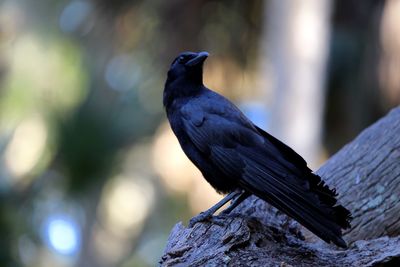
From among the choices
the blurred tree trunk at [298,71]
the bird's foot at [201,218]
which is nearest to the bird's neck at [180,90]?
the bird's foot at [201,218]

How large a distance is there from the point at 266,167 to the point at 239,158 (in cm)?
23

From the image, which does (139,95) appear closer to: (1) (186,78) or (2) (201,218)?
(1) (186,78)

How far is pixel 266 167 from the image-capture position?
512 cm

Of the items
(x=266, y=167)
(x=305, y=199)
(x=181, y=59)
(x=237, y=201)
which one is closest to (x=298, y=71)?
(x=181, y=59)

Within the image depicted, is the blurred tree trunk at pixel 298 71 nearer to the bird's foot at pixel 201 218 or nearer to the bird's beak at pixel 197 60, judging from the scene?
the bird's beak at pixel 197 60

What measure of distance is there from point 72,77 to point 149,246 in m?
5.78

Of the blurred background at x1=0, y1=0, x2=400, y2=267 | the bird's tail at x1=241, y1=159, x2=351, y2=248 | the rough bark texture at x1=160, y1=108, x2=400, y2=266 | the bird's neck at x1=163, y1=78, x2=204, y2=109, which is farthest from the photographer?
the blurred background at x1=0, y1=0, x2=400, y2=267

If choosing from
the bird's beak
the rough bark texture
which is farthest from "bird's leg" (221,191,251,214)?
the bird's beak

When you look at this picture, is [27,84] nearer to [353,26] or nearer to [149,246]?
[149,246]

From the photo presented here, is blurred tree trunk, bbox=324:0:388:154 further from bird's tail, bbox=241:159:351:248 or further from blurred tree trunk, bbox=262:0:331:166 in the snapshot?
bird's tail, bbox=241:159:351:248

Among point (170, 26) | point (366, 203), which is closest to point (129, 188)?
point (170, 26)

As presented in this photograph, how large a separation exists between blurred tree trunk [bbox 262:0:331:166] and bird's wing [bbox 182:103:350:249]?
17.2 feet

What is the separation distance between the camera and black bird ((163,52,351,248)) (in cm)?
486

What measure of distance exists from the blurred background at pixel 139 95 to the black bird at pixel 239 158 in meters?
4.94
